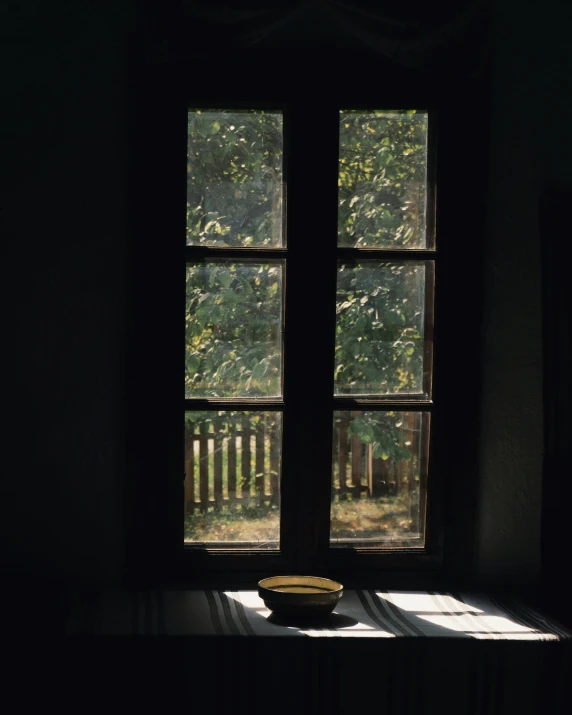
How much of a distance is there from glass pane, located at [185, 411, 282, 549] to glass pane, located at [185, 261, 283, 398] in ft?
0.30

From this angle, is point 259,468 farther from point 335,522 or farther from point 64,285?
point 64,285

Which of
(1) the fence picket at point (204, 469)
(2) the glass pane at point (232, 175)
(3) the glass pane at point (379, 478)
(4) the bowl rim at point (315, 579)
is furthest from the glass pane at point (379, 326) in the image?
(4) the bowl rim at point (315, 579)

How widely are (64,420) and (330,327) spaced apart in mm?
818

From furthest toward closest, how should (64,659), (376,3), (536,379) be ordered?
(536,379)
(376,3)
(64,659)

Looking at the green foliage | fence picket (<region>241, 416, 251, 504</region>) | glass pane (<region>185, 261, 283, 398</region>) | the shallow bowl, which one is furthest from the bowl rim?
glass pane (<region>185, 261, 283, 398</region>)

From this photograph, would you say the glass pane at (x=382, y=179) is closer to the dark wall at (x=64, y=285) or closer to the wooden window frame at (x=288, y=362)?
the wooden window frame at (x=288, y=362)

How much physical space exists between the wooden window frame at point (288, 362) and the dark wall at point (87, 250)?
0.07m

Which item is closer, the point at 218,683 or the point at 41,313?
the point at 218,683

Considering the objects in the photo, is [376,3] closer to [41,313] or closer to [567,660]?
[41,313]

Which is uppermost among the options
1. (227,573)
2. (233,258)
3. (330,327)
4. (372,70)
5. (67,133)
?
(372,70)

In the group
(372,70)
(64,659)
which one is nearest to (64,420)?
(64,659)

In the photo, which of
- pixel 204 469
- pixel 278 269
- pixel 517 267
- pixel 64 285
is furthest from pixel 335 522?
pixel 64 285

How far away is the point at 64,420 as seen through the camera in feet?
7.43

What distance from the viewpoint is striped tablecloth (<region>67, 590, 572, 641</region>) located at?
2.01 metres
